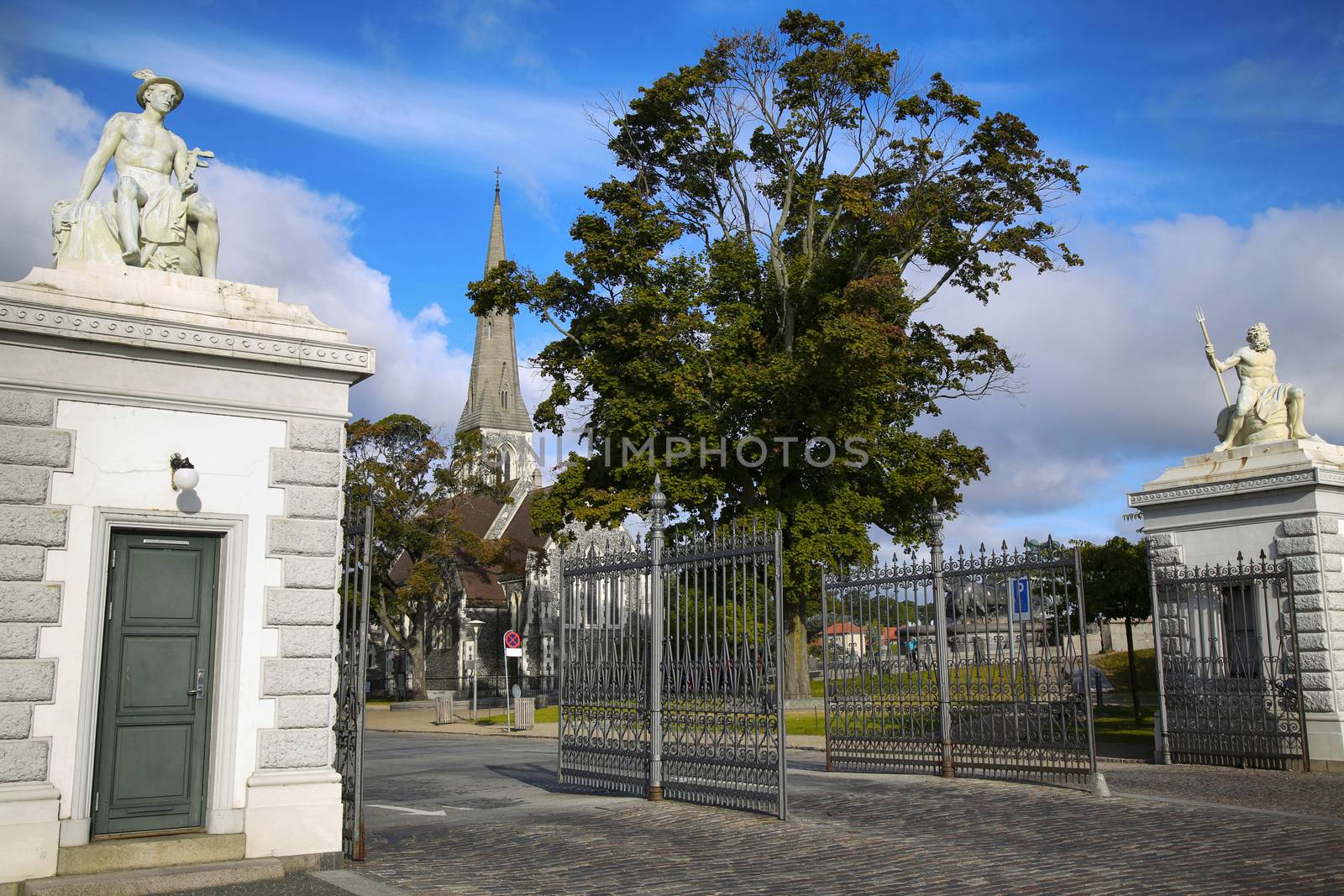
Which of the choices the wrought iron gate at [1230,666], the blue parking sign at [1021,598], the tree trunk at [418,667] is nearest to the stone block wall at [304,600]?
the blue parking sign at [1021,598]

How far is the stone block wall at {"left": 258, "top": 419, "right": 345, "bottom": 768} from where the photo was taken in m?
8.91

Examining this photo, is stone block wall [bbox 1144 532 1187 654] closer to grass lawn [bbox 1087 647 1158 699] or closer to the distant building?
grass lawn [bbox 1087 647 1158 699]

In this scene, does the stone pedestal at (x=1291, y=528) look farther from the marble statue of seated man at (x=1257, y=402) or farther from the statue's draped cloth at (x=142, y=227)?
the statue's draped cloth at (x=142, y=227)

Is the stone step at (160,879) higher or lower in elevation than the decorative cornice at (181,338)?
lower

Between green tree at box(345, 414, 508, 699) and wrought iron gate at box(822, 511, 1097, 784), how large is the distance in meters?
31.6

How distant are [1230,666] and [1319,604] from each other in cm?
151

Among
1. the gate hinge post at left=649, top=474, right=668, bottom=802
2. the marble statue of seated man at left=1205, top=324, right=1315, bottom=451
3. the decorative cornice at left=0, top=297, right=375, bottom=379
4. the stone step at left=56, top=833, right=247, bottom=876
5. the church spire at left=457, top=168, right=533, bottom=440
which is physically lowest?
the stone step at left=56, top=833, right=247, bottom=876

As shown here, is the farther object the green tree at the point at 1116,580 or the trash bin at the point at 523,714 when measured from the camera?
the trash bin at the point at 523,714

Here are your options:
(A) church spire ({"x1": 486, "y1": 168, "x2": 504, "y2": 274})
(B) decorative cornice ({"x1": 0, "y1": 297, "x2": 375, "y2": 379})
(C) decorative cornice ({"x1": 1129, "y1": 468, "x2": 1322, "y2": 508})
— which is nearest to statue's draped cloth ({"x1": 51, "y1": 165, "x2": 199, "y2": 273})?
(B) decorative cornice ({"x1": 0, "y1": 297, "x2": 375, "y2": 379})

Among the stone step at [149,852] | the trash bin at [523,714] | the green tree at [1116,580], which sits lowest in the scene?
the trash bin at [523,714]

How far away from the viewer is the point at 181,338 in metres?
8.85

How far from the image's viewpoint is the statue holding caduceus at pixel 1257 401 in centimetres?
1616

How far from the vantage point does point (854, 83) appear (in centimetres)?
3020

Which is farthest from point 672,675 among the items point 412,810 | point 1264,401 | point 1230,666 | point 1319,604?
point 1264,401
